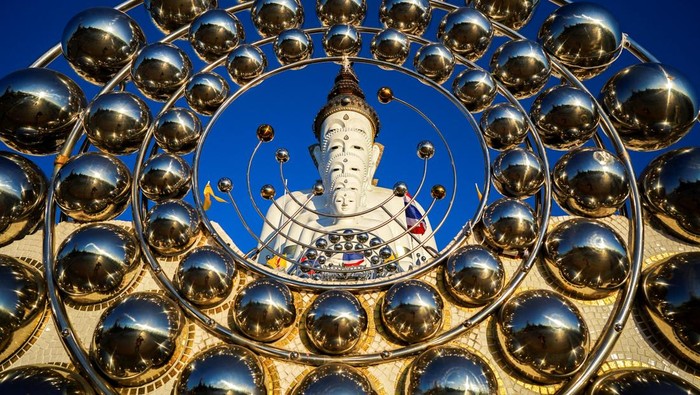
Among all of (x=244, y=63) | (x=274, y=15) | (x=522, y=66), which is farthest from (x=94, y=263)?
(x=522, y=66)

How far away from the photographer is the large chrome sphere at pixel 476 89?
181 cm

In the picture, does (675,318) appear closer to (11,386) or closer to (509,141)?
(509,141)

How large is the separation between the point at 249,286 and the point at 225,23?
1.21 m

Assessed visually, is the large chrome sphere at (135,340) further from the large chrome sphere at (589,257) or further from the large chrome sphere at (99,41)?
the large chrome sphere at (589,257)

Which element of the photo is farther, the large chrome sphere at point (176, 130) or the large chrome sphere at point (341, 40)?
the large chrome sphere at point (341, 40)

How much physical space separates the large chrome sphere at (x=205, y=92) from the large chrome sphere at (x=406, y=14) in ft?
2.86

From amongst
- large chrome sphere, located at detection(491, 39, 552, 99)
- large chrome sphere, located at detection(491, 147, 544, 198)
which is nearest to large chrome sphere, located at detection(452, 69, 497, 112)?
large chrome sphere, located at detection(491, 39, 552, 99)

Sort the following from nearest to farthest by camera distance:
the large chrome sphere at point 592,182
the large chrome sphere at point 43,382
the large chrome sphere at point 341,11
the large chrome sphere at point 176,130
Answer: the large chrome sphere at point 43,382 → the large chrome sphere at point 592,182 → the large chrome sphere at point 176,130 → the large chrome sphere at point 341,11

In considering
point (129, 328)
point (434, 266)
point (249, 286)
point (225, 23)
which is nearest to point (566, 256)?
point (434, 266)

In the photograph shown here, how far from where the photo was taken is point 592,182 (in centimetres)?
145

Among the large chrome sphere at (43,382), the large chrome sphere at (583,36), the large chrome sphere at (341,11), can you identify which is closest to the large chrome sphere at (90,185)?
the large chrome sphere at (43,382)

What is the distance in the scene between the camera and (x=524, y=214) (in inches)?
59.2

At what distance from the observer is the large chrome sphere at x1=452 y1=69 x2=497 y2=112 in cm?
181

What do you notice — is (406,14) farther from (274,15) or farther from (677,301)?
(677,301)
